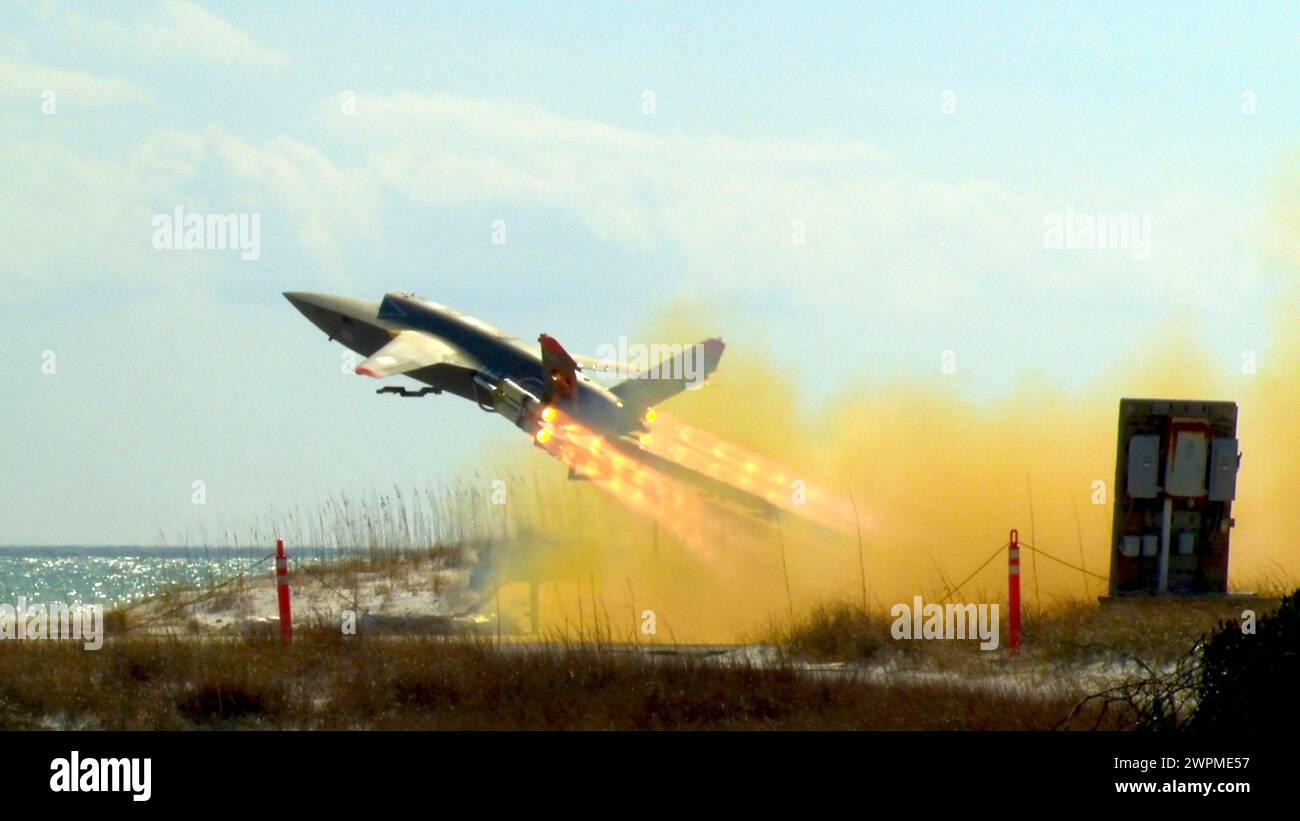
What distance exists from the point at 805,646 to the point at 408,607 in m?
11.7

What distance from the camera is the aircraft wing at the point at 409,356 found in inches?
1331

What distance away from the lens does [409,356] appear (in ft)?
114

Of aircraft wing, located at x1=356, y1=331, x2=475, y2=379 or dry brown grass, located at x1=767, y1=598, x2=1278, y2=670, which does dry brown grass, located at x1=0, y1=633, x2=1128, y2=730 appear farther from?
aircraft wing, located at x1=356, y1=331, x2=475, y2=379

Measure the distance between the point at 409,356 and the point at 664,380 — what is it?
213 inches

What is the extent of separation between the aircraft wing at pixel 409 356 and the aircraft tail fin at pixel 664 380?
3.56 meters

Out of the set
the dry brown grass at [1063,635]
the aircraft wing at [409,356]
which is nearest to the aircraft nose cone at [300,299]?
the aircraft wing at [409,356]

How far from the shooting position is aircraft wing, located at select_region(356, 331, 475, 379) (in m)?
33.8

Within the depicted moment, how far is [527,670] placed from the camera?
17125 millimetres

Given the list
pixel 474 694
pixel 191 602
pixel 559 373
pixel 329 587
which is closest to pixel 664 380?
pixel 559 373

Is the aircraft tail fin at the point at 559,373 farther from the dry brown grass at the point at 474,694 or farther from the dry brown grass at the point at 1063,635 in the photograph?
the dry brown grass at the point at 474,694

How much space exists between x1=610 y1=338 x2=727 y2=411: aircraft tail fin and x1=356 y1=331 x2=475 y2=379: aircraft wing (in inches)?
140

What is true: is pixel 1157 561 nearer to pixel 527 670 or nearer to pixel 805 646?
pixel 805 646
